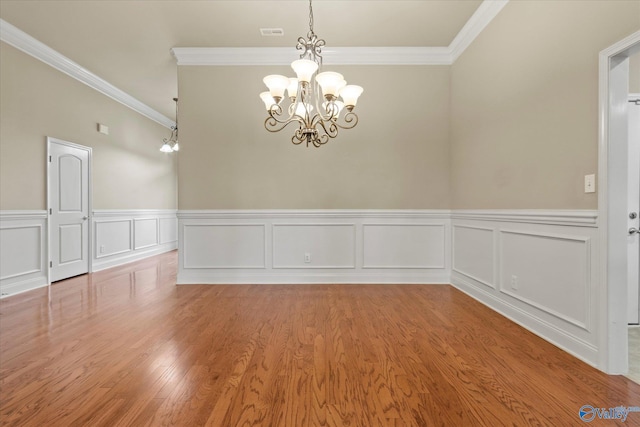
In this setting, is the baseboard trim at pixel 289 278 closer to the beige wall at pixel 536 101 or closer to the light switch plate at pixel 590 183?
the beige wall at pixel 536 101

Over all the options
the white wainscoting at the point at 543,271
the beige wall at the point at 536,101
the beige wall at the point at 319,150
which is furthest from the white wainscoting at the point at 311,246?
the beige wall at the point at 536,101

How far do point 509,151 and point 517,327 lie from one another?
1.59 meters

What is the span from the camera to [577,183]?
211cm

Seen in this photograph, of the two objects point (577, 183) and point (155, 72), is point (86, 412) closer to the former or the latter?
point (577, 183)

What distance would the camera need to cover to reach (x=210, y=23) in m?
3.48

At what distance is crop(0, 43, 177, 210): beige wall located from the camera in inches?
145

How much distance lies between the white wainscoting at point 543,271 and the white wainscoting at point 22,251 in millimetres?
5500

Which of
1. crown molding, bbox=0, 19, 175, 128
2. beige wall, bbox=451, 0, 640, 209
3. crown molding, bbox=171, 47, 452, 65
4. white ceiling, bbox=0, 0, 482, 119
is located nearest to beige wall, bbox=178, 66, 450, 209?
crown molding, bbox=171, 47, 452, 65

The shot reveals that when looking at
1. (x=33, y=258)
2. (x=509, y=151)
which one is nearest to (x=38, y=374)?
(x=33, y=258)

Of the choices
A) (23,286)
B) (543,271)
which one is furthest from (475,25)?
(23,286)

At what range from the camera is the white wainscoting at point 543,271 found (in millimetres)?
2021

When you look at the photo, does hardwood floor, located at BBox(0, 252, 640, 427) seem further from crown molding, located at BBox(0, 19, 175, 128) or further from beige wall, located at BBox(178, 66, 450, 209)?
crown molding, located at BBox(0, 19, 175, 128)

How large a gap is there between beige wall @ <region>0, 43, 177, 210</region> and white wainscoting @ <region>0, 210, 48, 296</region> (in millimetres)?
161

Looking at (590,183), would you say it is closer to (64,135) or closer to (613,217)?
(613,217)
